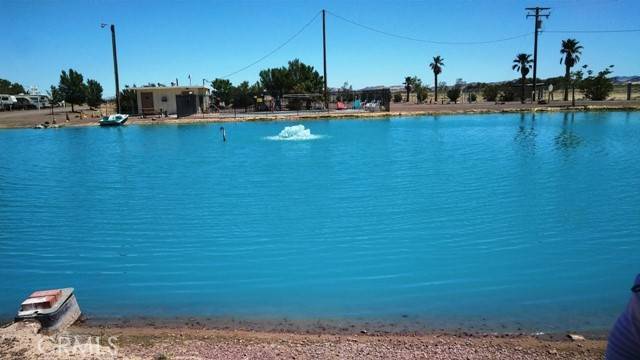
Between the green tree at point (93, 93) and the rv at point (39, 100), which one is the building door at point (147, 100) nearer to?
the green tree at point (93, 93)

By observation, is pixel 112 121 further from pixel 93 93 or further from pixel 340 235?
pixel 340 235

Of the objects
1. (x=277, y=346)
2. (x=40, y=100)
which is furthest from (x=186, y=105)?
(x=277, y=346)

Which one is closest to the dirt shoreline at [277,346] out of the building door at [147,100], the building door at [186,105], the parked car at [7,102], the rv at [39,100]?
the building door at [186,105]

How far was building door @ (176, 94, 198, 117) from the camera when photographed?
57.5m

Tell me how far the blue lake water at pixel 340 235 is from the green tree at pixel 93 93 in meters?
48.5

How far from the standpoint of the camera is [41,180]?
859 inches

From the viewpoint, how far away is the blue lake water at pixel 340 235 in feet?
Answer: 27.6

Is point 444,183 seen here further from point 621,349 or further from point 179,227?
point 621,349

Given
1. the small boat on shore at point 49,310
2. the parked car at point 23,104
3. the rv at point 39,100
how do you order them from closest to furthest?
1. the small boat on shore at point 49,310
2. the parked car at point 23,104
3. the rv at point 39,100

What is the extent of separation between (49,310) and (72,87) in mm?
69701

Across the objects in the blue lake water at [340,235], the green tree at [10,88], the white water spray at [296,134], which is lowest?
the blue lake water at [340,235]

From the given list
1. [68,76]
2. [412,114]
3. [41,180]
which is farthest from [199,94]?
[41,180]

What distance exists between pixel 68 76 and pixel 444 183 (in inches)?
2550

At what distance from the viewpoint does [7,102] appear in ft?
275
